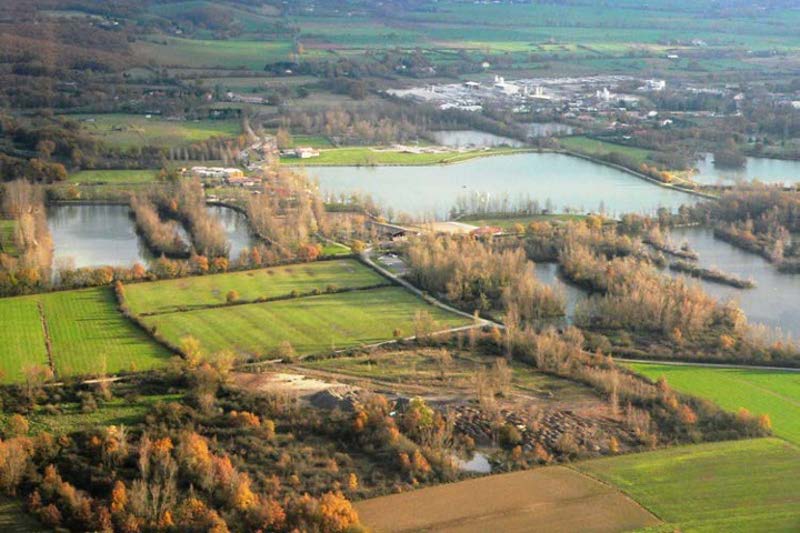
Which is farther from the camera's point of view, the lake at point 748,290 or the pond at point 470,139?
the pond at point 470,139

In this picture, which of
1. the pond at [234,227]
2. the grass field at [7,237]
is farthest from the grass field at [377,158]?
the grass field at [7,237]

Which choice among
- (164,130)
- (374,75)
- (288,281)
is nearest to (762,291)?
(288,281)

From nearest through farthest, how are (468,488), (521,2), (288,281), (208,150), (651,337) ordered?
(468,488) < (651,337) < (288,281) < (208,150) < (521,2)

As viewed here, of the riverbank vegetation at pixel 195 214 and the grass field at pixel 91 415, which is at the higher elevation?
the riverbank vegetation at pixel 195 214

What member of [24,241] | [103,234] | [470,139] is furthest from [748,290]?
[470,139]

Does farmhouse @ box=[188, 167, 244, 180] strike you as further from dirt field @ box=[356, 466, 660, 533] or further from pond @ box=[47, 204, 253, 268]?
dirt field @ box=[356, 466, 660, 533]

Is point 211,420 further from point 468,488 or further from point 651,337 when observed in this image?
point 651,337

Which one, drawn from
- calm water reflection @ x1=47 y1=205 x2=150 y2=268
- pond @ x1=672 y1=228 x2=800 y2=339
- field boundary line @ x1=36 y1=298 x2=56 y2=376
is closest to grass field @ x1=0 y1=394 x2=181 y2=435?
field boundary line @ x1=36 y1=298 x2=56 y2=376

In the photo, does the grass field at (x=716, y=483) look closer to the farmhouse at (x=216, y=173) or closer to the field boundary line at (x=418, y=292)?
the field boundary line at (x=418, y=292)
